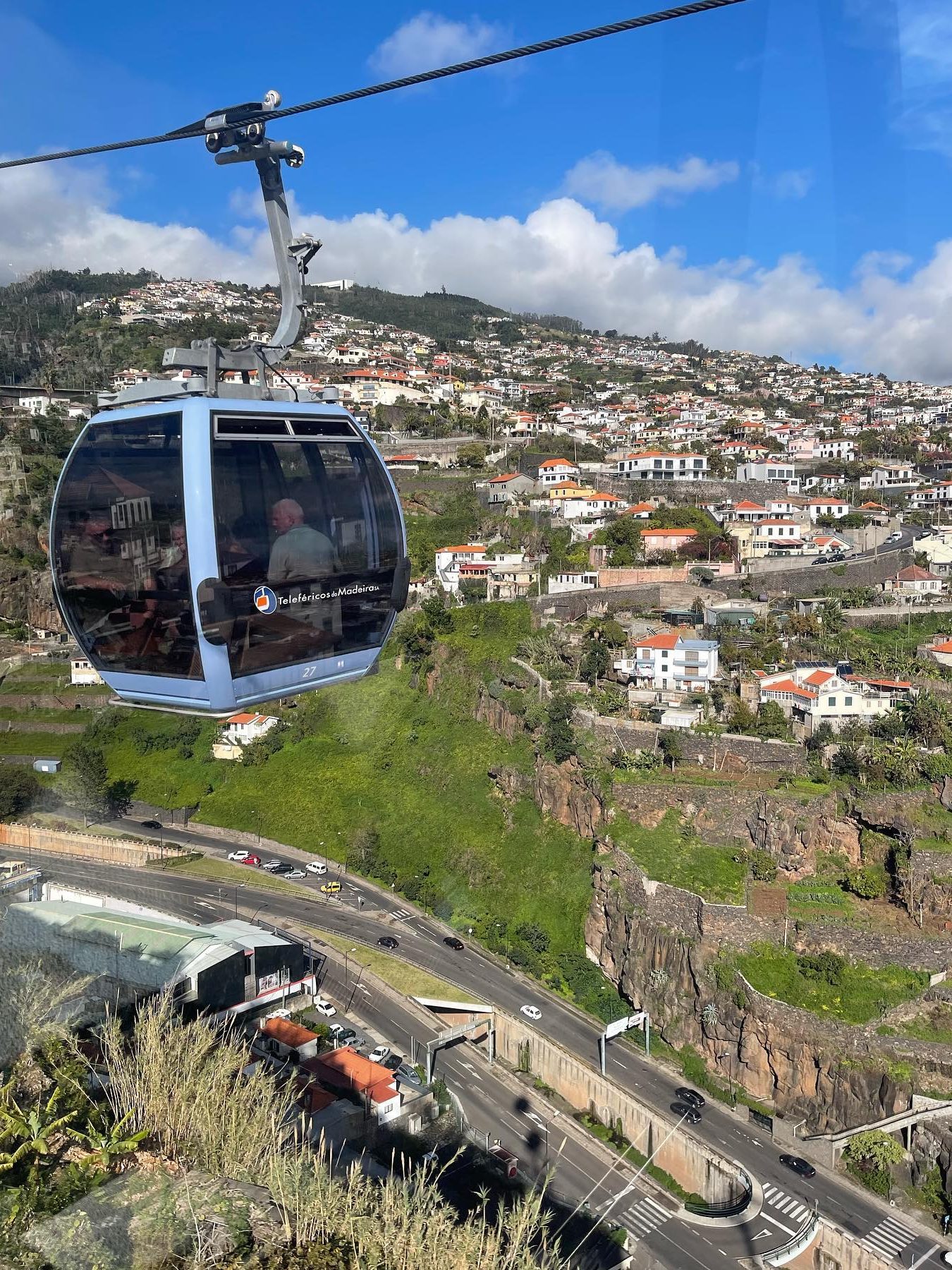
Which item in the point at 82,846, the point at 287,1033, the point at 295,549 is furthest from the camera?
the point at 82,846

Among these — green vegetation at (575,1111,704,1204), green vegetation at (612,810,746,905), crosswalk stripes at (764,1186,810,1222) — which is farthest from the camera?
green vegetation at (612,810,746,905)

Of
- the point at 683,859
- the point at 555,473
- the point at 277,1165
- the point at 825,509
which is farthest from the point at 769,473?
the point at 277,1165

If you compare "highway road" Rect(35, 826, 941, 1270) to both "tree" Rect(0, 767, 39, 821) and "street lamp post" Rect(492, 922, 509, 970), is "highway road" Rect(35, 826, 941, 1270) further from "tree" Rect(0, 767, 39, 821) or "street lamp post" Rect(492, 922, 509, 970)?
"tree" Rect(0, 767, 39, 821)

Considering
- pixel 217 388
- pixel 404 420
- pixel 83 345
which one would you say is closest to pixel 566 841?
pixel 217 388

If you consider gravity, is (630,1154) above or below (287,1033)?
below

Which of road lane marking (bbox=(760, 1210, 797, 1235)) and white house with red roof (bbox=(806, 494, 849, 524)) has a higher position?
white house with red roof (bbox=(806, 494, 849, 524))

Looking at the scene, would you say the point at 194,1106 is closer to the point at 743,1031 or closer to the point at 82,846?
the point at 743,1031

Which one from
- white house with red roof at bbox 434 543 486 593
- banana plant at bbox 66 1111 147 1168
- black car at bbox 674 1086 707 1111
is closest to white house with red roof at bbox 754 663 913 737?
black car at bbox 674 1086 707 1111

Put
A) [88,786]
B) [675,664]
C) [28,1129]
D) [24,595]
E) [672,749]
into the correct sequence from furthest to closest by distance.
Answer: [24,595], [88,786], [675,664], [672,749], [28,1129]
